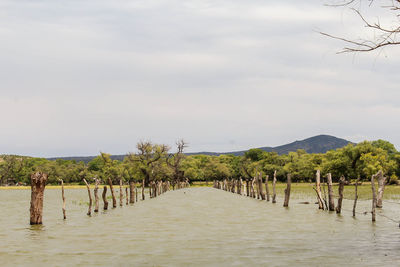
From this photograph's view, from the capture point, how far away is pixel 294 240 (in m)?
15.6

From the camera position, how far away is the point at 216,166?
14988cm

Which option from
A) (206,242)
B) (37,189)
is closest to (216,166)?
(37,189)

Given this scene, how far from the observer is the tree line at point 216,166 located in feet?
295

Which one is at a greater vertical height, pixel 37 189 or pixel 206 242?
pixel 37 189

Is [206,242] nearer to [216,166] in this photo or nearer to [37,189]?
[37,189]

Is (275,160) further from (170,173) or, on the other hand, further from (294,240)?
(294,240)

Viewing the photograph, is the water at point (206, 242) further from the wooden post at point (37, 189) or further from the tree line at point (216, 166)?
the tree line at point (216, 166)

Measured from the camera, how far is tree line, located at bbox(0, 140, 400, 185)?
295 ft

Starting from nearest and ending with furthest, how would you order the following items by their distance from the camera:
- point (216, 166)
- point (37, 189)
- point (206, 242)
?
point (206, 242)
point (37, 189)
point (216, 166)

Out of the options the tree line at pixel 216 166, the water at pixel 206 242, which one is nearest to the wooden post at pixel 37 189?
the water at pixel 206 242

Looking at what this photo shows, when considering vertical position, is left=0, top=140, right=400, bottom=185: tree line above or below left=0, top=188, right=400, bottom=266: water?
above

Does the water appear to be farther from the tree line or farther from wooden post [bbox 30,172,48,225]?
the tree line

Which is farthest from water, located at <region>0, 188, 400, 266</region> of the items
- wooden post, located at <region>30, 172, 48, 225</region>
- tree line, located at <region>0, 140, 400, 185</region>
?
tree line, located at <region>0, 140, 400, 185</region>

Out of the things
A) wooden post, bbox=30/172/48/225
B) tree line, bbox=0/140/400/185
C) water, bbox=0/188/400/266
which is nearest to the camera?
water, bbox=0/188/400/266
